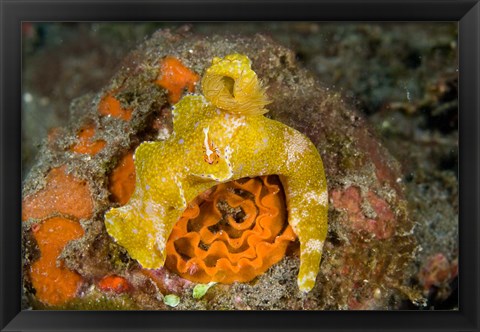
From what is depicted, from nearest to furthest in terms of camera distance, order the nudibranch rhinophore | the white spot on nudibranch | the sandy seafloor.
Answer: the nudibranch rhinophore < the white spot on nudibranch < the sandy seafloor

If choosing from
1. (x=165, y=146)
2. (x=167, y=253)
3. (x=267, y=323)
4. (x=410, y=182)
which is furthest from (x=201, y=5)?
(x=410, y=182)

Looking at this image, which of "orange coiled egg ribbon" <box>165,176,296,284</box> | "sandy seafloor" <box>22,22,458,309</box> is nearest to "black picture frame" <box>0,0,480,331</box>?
"orange coiled egg ribbon" <box>165,176,296,284</box>

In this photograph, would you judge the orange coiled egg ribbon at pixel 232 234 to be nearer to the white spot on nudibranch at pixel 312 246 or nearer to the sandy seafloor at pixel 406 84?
the white spot on nudibranch at pixel 312 246

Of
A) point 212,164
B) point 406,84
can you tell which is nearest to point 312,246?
point 212,164

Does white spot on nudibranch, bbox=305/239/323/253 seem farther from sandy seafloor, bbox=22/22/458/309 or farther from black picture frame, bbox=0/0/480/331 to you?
sandy seafloor, bbox=22/22/458/309

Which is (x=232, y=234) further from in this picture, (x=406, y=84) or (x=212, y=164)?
(x=406, y=84)
